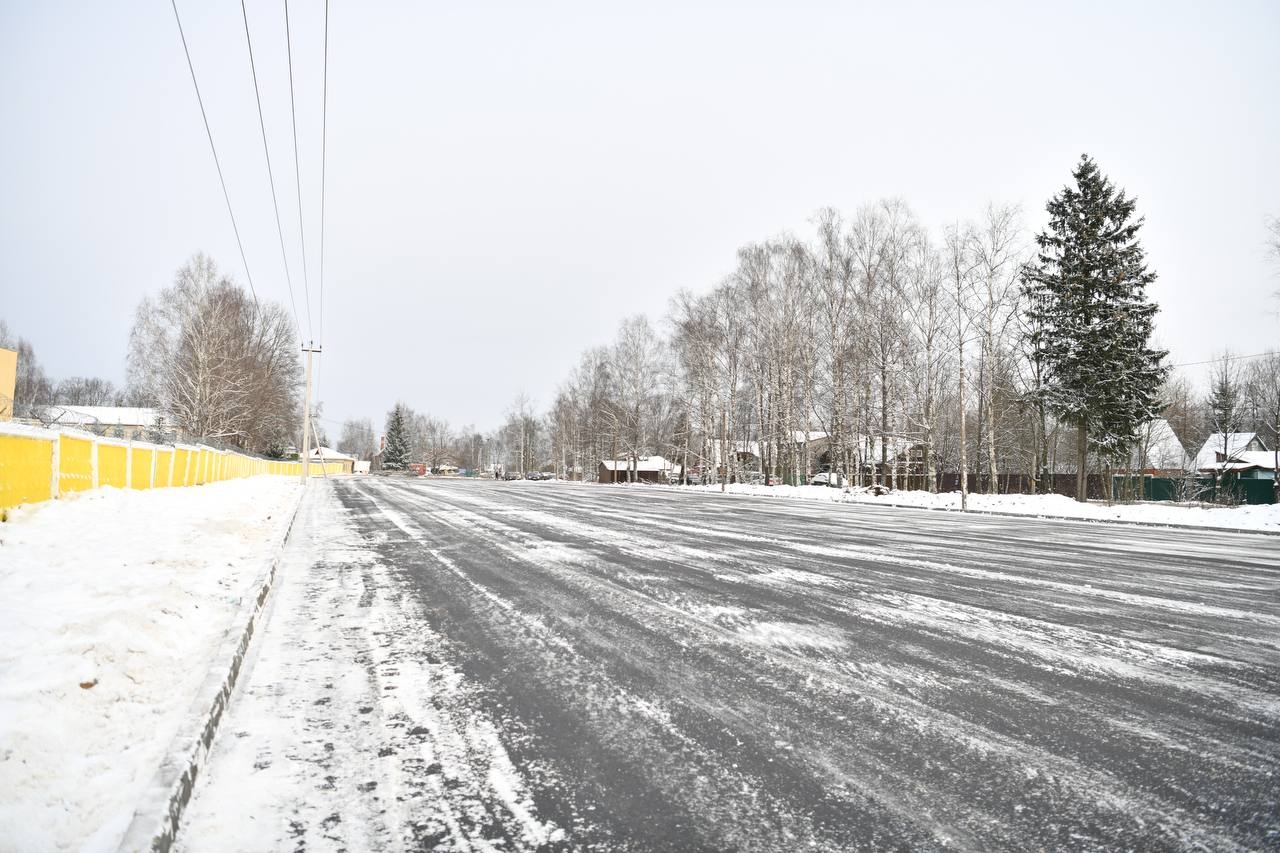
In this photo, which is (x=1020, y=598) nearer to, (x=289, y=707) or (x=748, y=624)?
(x=748, y=624)

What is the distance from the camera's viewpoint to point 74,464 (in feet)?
30.8

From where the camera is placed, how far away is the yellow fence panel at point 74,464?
29.0ft

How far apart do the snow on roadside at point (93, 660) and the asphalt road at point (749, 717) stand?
0.30m

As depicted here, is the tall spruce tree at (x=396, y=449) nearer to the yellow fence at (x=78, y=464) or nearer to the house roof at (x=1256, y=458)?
the yellow fence at (x=78, y=464)

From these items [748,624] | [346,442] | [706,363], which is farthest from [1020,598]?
[346,442]

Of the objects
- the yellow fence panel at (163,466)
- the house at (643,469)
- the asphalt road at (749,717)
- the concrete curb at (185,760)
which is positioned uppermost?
the yellow fence panel at (163,466)

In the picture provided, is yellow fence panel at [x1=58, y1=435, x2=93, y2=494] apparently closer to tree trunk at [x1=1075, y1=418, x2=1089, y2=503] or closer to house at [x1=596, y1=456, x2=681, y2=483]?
tree trunk at [x1=1075, y1=418, x2=1089, y2=503]

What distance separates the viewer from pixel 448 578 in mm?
6582

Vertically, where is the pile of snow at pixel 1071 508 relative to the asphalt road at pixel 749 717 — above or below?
below

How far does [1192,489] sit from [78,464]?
137ft

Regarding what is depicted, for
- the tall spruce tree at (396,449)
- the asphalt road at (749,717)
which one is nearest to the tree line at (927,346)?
the asphalt road at (749,717)

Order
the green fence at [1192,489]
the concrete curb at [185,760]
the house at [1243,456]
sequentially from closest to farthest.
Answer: the concrete curb at [185,760], the green fence at [1192,489], the house at [1243,456]

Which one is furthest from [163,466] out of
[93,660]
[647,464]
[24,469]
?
[647,464]

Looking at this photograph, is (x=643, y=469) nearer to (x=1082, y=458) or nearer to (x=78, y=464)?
(x=1082, y=458)
